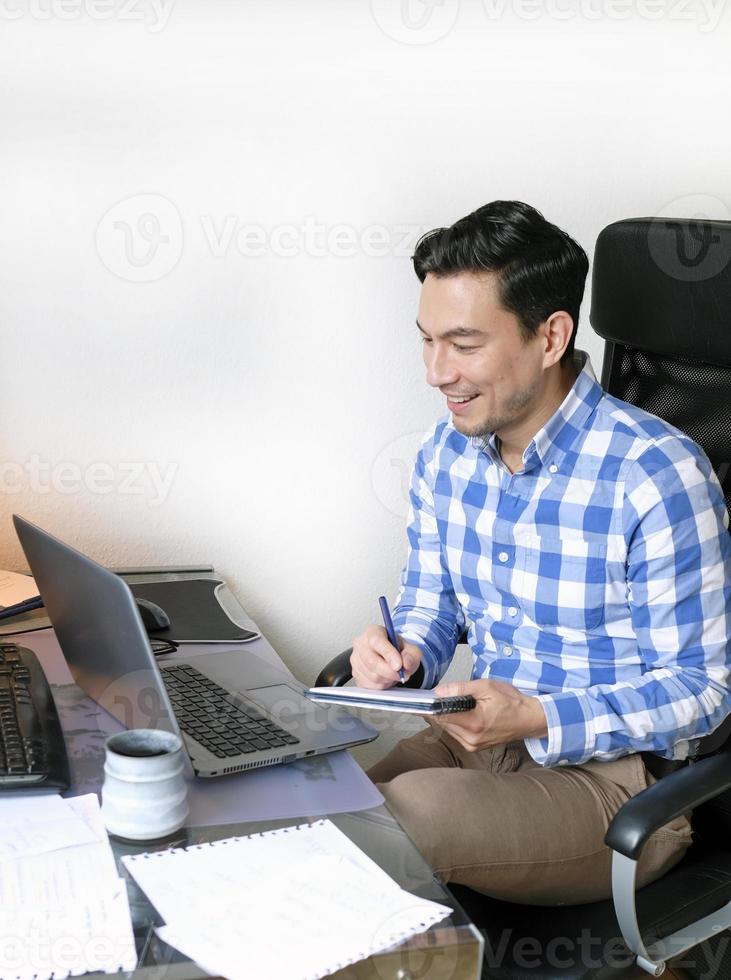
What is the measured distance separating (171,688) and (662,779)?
643 millimetres

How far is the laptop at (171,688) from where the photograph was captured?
3.92ft

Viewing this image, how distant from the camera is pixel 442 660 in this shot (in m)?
1.73

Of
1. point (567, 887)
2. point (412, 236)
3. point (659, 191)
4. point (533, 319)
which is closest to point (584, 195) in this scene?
point (659, 191)

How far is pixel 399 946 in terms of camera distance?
3.06 ft

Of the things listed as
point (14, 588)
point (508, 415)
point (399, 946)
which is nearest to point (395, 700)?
point (399, 946)

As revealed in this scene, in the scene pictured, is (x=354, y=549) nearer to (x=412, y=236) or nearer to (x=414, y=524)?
(x=414, y=524)

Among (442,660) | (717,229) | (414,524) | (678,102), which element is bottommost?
(442,660)

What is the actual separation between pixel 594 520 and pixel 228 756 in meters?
0.61

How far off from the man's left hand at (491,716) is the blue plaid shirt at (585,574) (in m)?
0.03

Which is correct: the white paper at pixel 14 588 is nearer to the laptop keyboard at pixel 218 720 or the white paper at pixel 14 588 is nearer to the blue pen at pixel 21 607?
the blue pen at pixel 21 607

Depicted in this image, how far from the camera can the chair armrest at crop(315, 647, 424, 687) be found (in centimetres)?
161

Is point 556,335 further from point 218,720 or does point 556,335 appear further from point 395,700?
point 218,720

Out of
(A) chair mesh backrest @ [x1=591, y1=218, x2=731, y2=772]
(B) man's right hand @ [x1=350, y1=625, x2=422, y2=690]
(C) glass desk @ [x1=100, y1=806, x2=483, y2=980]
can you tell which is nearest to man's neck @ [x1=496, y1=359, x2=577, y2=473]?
(A) chair mesh backrest @ [x1=591, y1=218, x2=731, y2=772]

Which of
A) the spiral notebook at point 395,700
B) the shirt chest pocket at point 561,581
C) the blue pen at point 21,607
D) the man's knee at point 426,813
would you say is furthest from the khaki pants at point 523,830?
the blue pen at point 21,607
